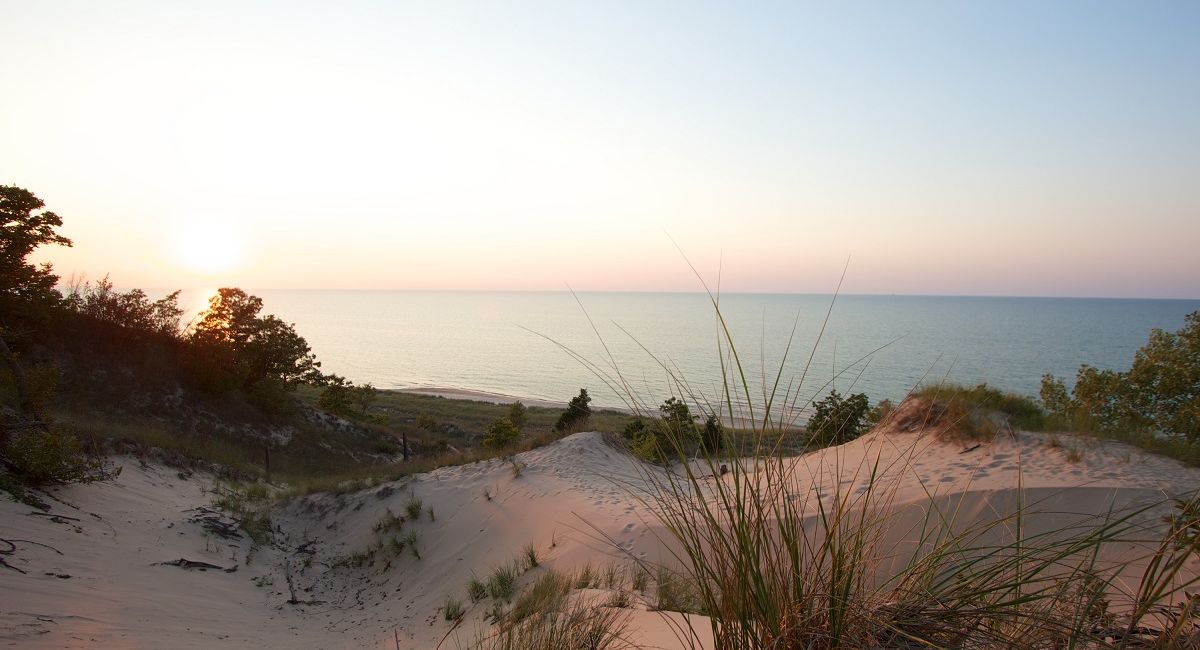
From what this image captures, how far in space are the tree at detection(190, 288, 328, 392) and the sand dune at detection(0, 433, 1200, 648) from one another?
14132 millimetres

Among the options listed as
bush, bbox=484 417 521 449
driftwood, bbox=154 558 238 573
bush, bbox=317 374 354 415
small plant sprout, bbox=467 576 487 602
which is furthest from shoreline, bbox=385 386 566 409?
small plant sprout, bbox=467 576 487 602

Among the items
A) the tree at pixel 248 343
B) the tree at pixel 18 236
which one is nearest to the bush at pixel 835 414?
the tree at pixel 18 236

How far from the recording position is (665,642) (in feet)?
12.1

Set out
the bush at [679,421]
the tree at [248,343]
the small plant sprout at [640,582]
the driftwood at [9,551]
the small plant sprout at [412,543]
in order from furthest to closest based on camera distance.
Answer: the tree at [248,343] → the small plant sprout at [412,543] → the driftwood at [9,551] → the small plant sprout at [640,582] → the bush at [679,421]

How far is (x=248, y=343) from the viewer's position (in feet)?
88.3

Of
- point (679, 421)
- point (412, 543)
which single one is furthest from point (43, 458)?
point (679, 421)

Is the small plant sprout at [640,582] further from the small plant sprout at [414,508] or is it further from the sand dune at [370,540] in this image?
the small plant sprout at [414,508]

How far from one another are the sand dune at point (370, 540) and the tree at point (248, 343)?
14132 mm

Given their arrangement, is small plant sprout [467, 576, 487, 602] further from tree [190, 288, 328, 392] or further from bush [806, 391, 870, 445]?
tree [190, 288, 328, 392]

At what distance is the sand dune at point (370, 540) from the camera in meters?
5.75

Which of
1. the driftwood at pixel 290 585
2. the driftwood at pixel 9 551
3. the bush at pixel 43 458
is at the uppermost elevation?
the bush at pixel 43 458

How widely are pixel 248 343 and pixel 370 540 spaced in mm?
20432

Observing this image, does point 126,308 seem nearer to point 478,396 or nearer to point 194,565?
point 194,565

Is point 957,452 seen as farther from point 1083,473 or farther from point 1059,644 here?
point 1059,644
